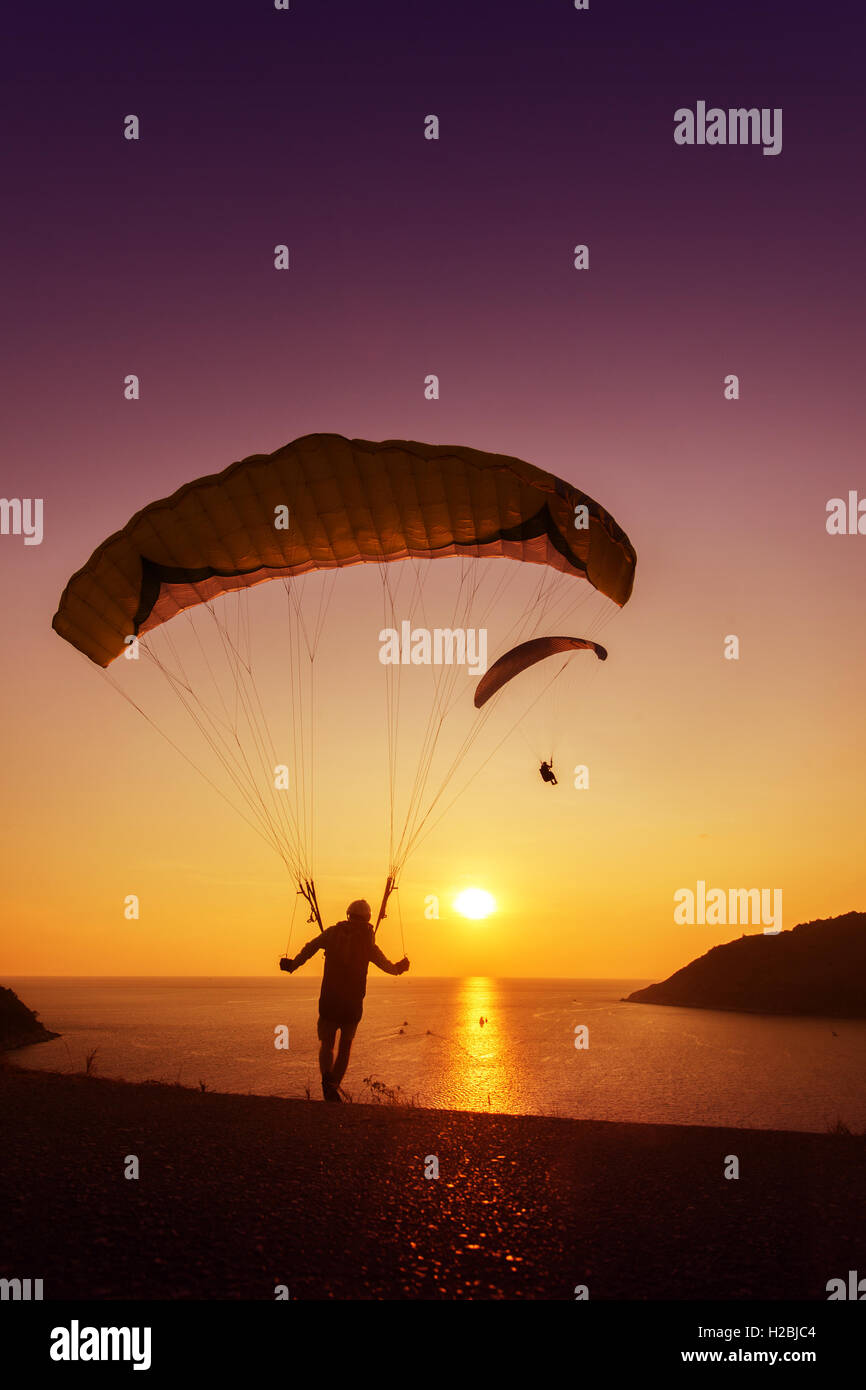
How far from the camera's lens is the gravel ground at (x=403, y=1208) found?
466 cm

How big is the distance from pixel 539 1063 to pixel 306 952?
68.8 m

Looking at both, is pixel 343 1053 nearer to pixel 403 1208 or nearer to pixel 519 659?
pixel 403 1208

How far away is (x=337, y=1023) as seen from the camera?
1134 centimetres

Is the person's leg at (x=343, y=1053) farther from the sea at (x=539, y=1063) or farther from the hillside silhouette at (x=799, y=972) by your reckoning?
the hillside silhouette at (x=799, y=972)

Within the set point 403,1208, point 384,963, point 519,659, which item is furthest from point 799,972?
point 403,1208

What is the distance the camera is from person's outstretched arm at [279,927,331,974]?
10.7m

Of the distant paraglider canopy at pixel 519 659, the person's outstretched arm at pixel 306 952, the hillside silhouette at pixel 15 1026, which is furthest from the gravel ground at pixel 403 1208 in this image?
the hillside silhouette at pixel 15 1026

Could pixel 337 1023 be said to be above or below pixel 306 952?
below

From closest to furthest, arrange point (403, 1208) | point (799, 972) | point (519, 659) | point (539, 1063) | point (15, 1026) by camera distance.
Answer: point (403, 1208)
point (519, 659)
point (15, 1026)
point (539, 1063)
point (799, 972)

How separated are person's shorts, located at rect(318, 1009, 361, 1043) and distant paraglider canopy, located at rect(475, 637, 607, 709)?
5905 millimetres

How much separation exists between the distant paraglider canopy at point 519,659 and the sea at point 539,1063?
8854mm

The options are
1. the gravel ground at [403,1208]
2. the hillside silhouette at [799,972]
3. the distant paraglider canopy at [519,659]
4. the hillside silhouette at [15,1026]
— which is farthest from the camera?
the hillside silhouette at [799,972]
